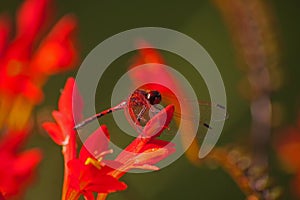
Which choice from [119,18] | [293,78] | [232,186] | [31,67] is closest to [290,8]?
[293,78]

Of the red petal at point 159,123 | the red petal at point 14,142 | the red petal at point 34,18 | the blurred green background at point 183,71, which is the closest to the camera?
the red petal at point 159,123

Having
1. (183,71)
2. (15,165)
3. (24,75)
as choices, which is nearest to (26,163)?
(15,165)

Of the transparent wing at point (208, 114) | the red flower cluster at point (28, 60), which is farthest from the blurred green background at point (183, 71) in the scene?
the transparent wing at point (208, 114)

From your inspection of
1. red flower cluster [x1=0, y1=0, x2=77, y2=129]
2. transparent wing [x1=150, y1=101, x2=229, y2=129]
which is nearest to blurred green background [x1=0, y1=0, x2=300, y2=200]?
red flower cluster [x1=0, y1=0, x2=77, y2=129]

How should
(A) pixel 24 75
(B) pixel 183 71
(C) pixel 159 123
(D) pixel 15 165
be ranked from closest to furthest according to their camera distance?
(C) pixel 159 123 → (D) pixel 15 165 → (A) pixel 24 75 → (B) pixel 183 71

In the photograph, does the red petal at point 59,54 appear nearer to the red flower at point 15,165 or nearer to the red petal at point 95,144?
the red flower at point 15,165

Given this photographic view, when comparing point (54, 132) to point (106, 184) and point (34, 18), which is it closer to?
point (106, 184)
